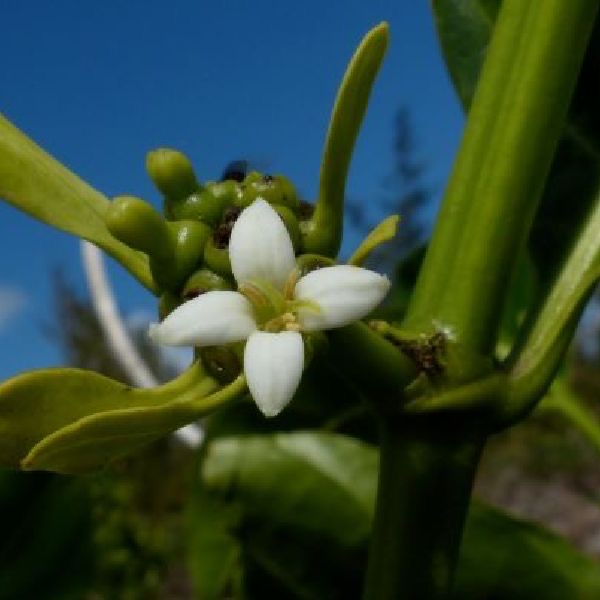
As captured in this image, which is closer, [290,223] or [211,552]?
[290,223]

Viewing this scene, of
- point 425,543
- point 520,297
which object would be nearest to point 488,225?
point 425,543

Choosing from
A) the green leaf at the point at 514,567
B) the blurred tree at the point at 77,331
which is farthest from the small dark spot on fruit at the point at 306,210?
the blurred tree at the point at 77,331

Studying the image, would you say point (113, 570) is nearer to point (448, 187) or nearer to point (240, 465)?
point (240, 465)

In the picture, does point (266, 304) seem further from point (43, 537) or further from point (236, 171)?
point (43, 537)

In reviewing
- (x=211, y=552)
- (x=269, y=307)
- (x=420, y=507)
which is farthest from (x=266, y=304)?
(x=211, y=552)

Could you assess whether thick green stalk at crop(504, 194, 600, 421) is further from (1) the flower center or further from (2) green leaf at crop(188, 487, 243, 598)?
(2) green leaf at crop(188, 487, 243, 598)
